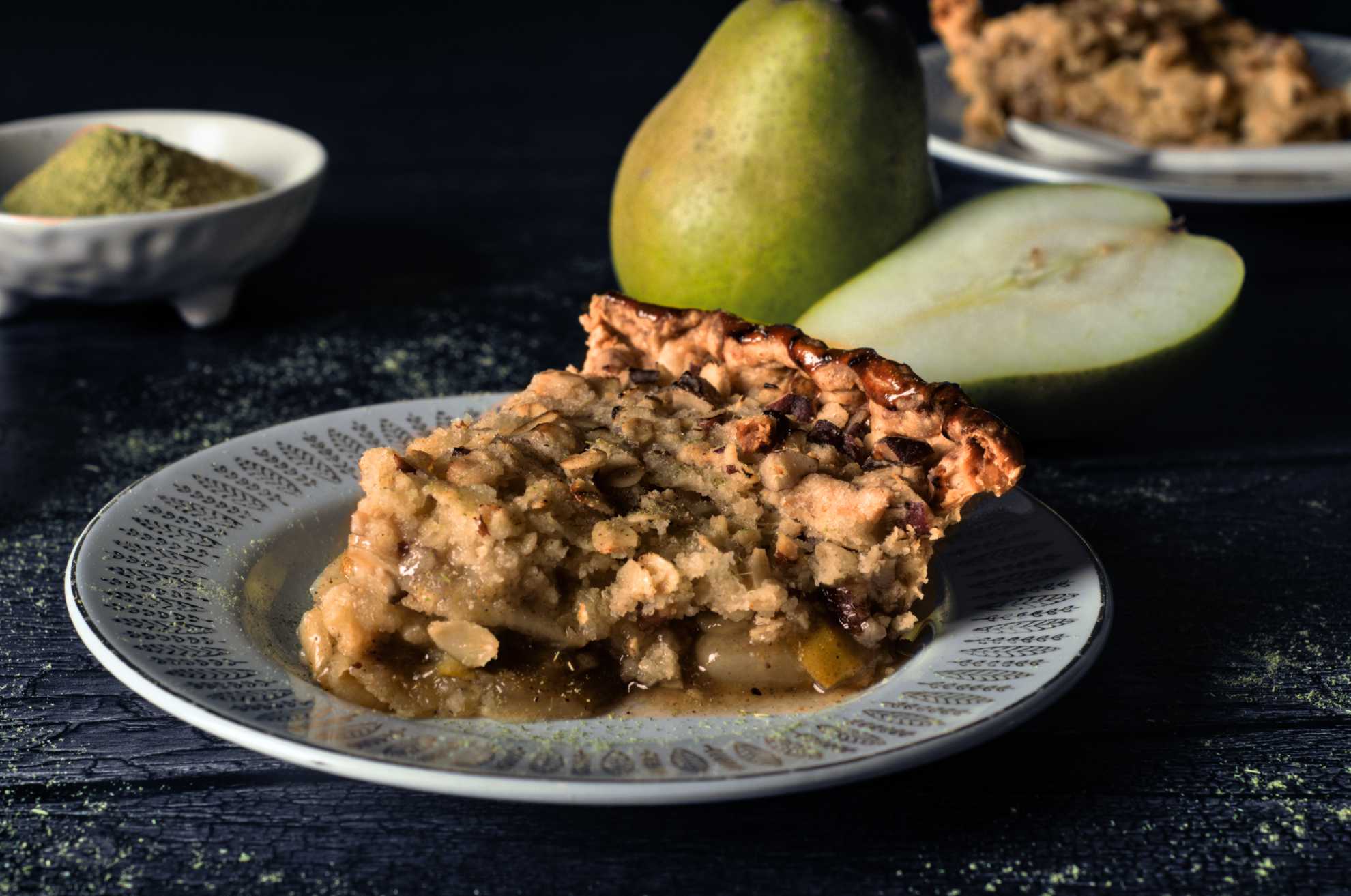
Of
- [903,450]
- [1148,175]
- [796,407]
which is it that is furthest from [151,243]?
[1148,175]

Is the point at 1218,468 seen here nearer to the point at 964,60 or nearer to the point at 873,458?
the point at 873,458

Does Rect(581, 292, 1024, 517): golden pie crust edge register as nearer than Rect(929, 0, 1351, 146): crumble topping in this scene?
Yes

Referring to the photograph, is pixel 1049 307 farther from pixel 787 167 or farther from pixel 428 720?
pixel 428 720

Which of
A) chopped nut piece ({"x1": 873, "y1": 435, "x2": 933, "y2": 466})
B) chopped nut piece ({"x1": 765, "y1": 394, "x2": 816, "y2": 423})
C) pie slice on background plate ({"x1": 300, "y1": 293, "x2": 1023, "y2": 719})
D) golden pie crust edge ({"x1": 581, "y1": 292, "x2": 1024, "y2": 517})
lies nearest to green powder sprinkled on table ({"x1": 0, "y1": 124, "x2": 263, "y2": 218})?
golden pie crust edge ({"x1": 581, "y1": 292, "x2": 1024, "y2": 517})

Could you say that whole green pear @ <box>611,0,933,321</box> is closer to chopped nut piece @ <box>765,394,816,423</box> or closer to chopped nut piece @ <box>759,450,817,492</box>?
chopped nut piece @ <box>765,394,816,423</box>

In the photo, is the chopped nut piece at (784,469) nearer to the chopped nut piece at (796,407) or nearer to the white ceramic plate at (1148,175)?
the chopped nut piece at (796,407)

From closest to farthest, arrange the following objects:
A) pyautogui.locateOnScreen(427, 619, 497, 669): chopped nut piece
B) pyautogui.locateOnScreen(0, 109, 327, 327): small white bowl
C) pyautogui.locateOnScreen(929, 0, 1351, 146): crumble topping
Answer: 1. pyautogui.locateOnScreen(427, 619, 497, 669): chopped nut piece
2. pyautogui.locateOnScreen(0, 109, 327, 327): small white bowl
3. pyautogui.locateOnScreen(929, 0, 1351, 146): crumble topping
